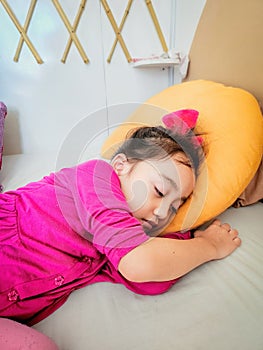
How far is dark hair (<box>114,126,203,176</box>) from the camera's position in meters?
0.65

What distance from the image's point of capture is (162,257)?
0.46m

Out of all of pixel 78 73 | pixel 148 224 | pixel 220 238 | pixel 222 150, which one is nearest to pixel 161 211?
pixel 148 224

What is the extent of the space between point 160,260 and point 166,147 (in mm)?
310

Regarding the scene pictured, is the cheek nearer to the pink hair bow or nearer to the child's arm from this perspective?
the child's arm

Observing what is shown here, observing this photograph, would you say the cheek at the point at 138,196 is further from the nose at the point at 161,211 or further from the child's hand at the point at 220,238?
the child's hand at the point at 220,238

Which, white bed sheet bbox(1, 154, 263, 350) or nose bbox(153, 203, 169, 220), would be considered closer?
white bed sheet bbox(1, 154, 263, 350)

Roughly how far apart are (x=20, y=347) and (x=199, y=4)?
1431 millimetres

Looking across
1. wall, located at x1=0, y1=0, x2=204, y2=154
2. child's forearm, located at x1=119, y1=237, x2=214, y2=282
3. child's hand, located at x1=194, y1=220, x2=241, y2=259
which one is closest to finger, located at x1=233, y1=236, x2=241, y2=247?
child's hand, located at x1=194, y1=220, x2=241, y2=259

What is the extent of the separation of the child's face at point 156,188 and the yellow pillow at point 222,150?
1.8 inches

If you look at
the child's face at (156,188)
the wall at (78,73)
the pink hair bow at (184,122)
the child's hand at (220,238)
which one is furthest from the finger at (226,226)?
the wall at (78,73)

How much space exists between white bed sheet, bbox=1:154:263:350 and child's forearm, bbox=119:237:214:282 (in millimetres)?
48

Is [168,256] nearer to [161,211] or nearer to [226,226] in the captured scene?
[161,211]

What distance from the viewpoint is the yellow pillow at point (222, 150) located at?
2.08ft

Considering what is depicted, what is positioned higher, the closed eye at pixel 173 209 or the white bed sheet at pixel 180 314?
the closed eye at pixel 173 209
